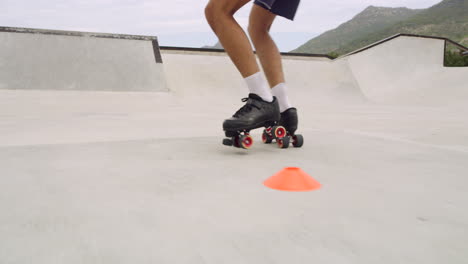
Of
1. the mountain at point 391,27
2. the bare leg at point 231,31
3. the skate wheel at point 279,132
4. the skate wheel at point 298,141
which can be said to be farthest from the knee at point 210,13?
the mountain at point 391,27

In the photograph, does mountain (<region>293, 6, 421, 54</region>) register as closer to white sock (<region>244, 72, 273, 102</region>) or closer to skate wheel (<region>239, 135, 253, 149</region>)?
white sock (<region>244, 72, 273, 102</region>)

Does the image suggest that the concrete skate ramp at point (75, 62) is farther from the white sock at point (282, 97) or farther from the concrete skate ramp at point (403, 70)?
the concrete skate ramp at point (403, 70)

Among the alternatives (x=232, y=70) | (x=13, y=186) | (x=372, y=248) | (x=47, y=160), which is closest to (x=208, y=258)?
(x=372, y=248)

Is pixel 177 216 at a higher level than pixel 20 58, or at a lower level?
lower

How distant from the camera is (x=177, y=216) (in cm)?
92

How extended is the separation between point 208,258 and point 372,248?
36cm

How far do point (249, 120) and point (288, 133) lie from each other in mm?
395

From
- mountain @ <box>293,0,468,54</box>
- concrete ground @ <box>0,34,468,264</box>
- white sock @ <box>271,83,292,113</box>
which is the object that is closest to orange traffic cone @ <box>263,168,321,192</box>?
concrete ground @ <box>0,34,468,264</box>

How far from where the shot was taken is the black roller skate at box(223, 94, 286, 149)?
1912 millimetres

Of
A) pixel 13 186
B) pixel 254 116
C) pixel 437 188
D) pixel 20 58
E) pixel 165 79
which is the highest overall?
pixel 20 58

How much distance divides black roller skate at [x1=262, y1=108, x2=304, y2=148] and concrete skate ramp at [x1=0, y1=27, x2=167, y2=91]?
542cm

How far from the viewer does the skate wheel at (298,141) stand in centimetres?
211

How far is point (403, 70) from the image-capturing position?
995 cm

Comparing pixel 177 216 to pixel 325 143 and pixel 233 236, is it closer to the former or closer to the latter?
pixel 233 236
